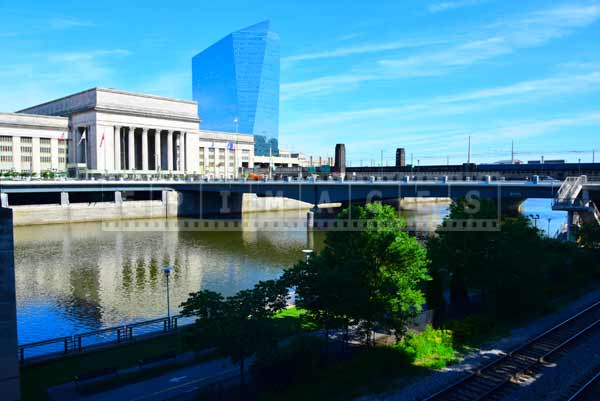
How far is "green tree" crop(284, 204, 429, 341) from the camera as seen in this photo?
17.6 metres

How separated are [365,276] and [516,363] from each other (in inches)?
272

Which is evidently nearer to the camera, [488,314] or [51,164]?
[488,314]

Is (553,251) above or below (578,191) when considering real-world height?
below

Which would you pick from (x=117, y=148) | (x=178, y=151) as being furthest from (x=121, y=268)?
(x=178, y=151)

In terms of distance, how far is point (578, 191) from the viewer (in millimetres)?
47062

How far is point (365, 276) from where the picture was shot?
2025 centimetres

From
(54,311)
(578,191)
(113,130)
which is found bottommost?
(54,311)

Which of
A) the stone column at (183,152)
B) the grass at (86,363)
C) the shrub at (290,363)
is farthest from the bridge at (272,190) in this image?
the grass at (86,363)

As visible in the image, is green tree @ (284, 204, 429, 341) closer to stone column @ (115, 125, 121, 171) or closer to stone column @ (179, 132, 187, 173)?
stone column @ (115, 125, 121, 171)

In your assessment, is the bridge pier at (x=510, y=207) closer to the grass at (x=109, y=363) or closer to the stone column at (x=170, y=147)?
the grass at (x=109, y=363)

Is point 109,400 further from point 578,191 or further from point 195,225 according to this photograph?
point 195,225

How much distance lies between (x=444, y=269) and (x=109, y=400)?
18612 millimetres

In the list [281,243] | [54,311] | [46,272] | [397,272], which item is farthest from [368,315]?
[281,243]

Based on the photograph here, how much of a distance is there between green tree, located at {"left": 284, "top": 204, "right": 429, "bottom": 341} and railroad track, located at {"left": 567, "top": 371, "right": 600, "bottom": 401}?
6.22 metres
